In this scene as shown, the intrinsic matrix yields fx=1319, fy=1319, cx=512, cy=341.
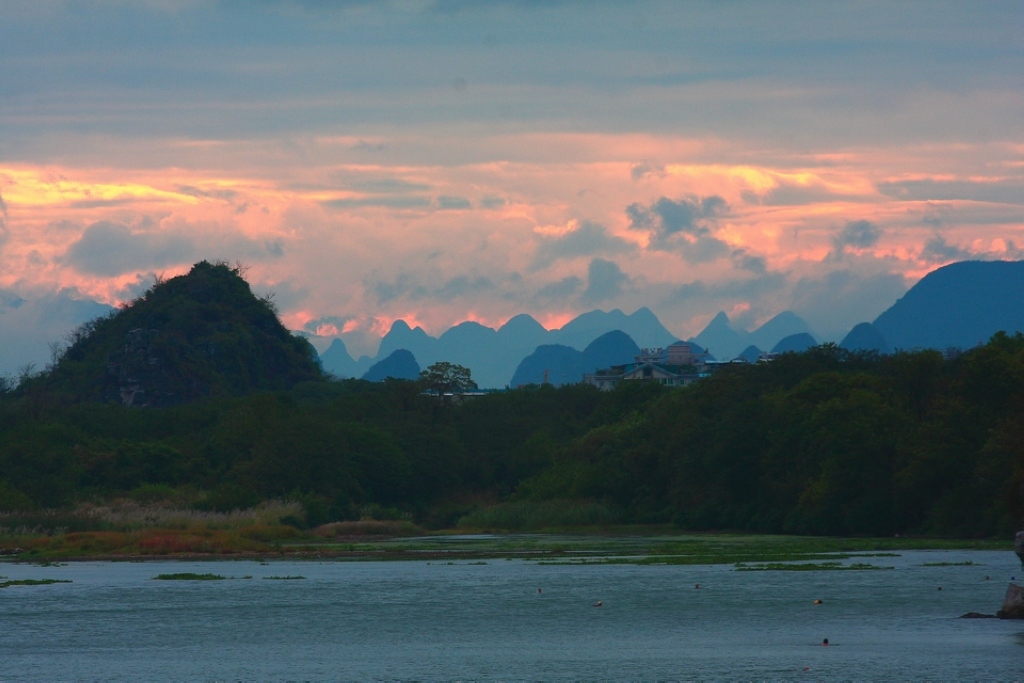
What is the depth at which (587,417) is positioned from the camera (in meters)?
161

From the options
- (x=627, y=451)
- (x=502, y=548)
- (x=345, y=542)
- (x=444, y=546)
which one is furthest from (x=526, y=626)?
(x=627, y=451)

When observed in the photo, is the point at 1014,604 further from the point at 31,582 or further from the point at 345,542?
the point at 345,542

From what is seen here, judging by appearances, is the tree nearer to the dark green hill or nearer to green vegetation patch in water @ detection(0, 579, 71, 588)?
the dark green hill

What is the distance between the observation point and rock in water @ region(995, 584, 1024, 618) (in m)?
40.5

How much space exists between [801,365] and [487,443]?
38390mm

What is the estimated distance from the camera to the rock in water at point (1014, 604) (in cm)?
4047

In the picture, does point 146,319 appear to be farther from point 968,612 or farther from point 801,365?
point 968,612

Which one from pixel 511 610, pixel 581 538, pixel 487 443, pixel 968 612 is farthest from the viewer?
pixel 487 443

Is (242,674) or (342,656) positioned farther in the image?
(342,656)

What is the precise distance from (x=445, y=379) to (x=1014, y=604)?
12302 cm

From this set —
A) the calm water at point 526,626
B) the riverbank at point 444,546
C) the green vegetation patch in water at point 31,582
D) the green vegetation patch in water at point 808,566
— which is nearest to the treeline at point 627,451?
the riverbank at point 444,546

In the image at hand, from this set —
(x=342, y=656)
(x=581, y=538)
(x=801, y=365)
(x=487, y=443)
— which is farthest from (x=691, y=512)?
(x=342, y=656)

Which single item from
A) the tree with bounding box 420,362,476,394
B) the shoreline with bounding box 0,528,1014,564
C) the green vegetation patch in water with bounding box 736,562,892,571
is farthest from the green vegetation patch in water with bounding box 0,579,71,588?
the tree with bounding box 420,362,476,394

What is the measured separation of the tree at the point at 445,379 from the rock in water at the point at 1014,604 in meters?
120
